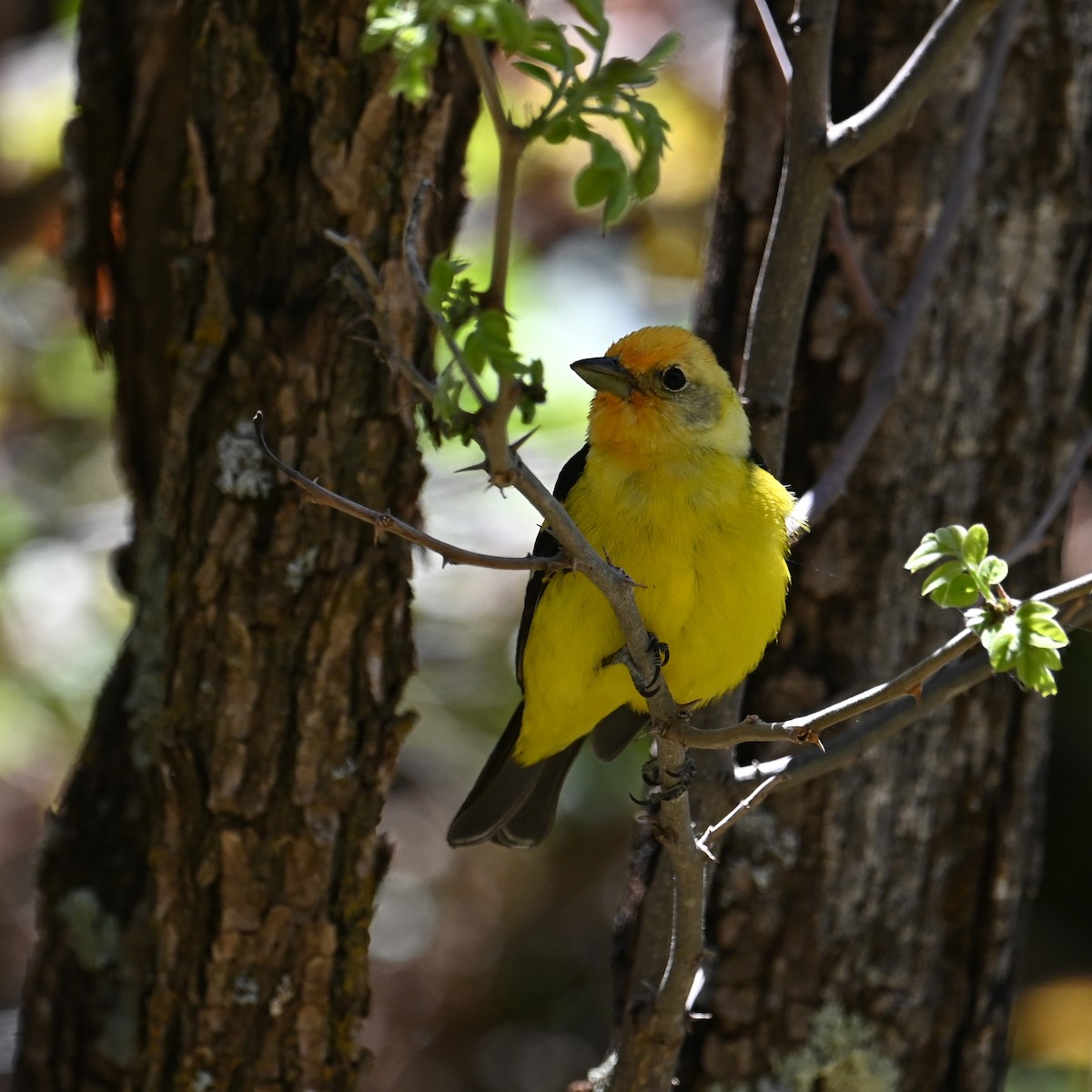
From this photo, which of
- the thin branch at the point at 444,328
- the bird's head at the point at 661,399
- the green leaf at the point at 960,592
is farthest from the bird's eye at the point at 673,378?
the green leaf at the point at 960,592

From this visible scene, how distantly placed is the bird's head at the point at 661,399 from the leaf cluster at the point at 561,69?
126 centimetres

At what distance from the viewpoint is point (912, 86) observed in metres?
2.70

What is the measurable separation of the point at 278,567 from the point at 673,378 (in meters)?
1.01

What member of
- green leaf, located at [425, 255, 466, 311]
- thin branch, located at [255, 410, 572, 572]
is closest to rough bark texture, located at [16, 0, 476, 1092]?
thin branch, located at [255, 410, 572, 572]

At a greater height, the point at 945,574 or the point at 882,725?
the point at 882,725

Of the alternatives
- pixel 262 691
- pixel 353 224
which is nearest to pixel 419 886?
pixel 262 691

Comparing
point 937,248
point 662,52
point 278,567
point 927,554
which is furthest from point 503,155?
point 937,248

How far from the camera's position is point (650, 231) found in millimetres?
6312

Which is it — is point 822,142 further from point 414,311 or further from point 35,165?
point 35,165

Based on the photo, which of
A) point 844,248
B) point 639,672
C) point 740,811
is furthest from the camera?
point 844,248

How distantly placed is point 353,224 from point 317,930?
156cm

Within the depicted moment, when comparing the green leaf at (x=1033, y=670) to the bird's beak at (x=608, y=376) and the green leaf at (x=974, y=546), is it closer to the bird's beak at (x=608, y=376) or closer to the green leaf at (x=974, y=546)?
the green leaf at (x=974, y=546)

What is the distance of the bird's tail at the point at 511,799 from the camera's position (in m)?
3.37

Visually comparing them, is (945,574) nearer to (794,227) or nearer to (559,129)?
(559,129)
